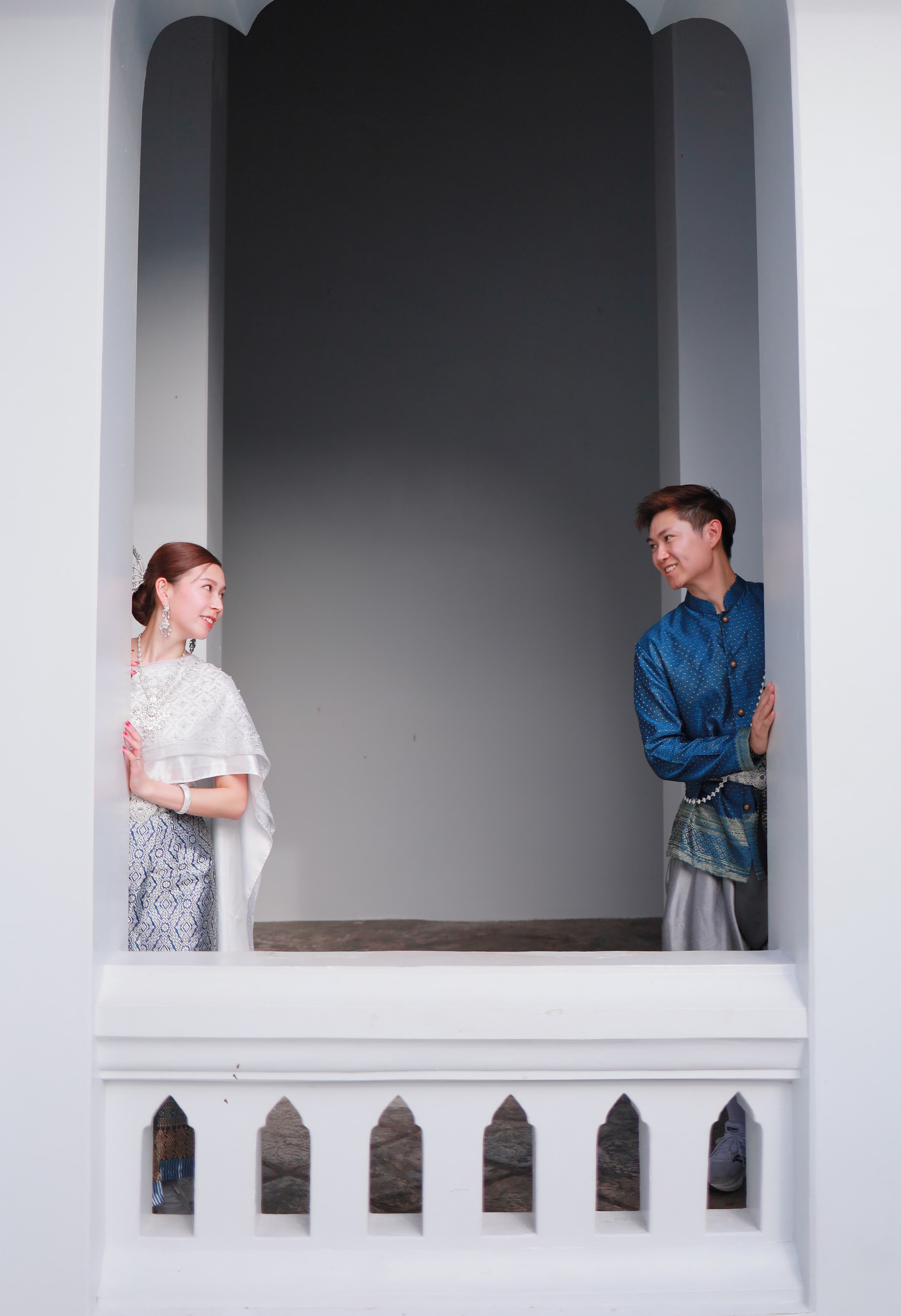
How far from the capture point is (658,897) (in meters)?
5.28

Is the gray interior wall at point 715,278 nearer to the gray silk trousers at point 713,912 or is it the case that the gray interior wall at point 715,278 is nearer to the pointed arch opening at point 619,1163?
the gray silk trousers at point 713,912

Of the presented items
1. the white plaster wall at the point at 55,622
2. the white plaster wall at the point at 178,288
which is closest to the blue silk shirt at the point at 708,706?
the white plaster wall at the point at 55,622

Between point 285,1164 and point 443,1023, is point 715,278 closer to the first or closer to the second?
point 443,1023

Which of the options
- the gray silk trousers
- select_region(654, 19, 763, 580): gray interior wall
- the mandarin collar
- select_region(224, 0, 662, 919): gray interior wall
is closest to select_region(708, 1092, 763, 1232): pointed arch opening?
the gray silk trousers

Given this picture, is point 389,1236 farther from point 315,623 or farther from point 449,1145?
point 315,623

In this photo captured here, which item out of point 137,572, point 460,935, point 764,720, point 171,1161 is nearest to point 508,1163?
point 171,1161

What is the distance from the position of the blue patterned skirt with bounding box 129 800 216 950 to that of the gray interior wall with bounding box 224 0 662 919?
288 cm

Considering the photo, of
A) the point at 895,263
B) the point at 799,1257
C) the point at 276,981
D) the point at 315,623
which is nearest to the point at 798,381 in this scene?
the point at 895,263

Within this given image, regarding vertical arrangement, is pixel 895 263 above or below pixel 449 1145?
above

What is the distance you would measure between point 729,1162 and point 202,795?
4.79 ft

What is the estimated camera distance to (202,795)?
2.32 metres

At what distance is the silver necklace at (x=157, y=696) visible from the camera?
236 centimetres

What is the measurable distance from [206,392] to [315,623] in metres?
1.94

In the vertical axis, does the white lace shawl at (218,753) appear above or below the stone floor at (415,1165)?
above
